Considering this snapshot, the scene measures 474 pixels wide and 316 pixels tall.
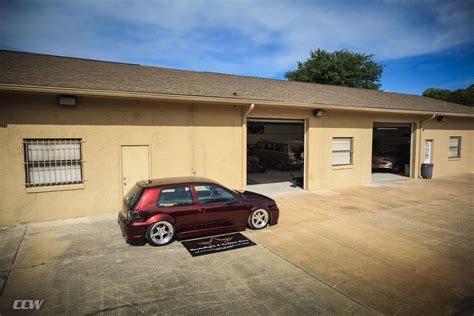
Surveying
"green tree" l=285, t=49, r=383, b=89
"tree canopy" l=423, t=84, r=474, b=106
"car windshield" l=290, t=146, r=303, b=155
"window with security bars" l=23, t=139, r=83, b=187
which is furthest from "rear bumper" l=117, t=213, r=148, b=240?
"tree canopy" l=423, t=84, r=474, b=106

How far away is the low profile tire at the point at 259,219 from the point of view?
6961 millimetres

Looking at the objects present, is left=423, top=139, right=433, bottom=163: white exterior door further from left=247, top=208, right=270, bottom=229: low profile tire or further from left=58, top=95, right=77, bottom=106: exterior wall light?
left=58, top=95, right=77, bottom=106: exterior wall light

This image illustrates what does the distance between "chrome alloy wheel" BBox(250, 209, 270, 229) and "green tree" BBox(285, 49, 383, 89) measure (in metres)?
35.1

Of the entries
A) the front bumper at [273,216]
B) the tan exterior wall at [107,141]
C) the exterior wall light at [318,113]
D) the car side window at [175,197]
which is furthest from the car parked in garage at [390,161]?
the car side window at [175,197]

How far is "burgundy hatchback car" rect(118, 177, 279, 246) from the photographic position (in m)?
5.84

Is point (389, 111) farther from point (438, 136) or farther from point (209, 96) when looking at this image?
point (209, 96)

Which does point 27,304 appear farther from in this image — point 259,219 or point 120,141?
point 120,141

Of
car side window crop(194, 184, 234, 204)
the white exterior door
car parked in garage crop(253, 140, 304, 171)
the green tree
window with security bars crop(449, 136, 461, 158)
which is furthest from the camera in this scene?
the green tree

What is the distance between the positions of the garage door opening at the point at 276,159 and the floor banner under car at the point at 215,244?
5345mm

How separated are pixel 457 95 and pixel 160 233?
196 ft

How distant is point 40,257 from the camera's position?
546 cm

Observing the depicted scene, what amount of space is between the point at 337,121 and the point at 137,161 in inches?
347

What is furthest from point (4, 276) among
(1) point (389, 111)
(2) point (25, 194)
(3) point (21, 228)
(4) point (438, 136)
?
(4) point (438, 136)

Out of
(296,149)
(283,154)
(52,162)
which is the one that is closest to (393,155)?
(296,149)
